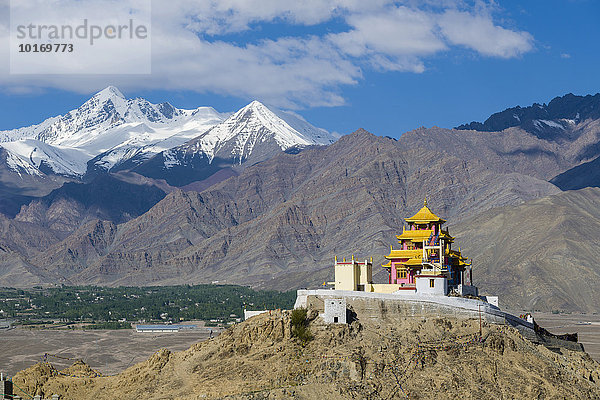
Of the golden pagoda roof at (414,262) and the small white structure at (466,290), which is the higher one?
the golden pagoda roof at (414,262)

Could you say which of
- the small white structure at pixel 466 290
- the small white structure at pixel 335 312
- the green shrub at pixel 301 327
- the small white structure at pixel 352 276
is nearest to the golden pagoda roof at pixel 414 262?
the small white structure at pixel 352 276

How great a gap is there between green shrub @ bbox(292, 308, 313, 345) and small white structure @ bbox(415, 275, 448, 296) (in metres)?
12.5

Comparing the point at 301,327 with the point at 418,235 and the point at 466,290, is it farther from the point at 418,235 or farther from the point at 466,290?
the point at 418,235

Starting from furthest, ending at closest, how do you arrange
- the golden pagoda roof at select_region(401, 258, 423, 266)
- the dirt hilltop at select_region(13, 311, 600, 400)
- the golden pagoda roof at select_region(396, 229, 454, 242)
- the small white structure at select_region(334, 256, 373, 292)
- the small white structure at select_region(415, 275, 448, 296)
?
the golden pagoda roof at select_region(396, 229, 454, 242) < the golden pagoda roof at select_region(401, 258, 423, 266) < the small white structure at select_region(334, 256, 373, 292) < the small white structure at select_region(415, 275, 448, 296) < the dirt hilltop at select_region(13, 311, 600, 400)

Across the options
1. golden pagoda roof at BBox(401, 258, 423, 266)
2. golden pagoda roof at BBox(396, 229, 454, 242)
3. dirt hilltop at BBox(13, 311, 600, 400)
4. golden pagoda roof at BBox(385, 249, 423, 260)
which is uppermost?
golden pagoda roof at BBox(396, 229, 454, 242)

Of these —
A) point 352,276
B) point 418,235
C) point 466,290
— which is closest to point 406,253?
point 418,235

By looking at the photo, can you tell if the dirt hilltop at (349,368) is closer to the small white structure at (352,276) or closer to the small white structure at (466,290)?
the small white structure at (466,290)

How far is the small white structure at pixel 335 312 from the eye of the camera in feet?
237

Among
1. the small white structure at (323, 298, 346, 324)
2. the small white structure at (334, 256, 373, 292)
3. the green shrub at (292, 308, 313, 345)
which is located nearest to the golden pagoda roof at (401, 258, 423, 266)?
the small white structure at (334, 256, 373, 292)

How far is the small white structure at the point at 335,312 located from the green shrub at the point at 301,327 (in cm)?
174

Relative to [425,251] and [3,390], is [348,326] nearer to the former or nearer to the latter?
[425,251]

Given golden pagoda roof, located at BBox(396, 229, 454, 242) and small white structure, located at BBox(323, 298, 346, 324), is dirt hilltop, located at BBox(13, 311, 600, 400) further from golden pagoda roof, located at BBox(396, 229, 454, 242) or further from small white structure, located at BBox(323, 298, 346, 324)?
golden pagoda roof, located at BBox(396, 229, 454, 242)

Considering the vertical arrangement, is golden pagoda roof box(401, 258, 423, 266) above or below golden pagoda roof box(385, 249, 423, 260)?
below

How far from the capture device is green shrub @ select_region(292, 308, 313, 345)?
71.1m
